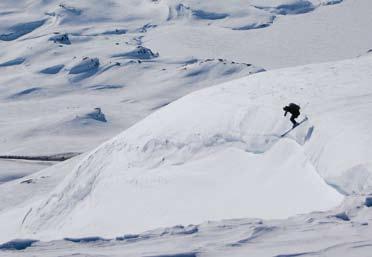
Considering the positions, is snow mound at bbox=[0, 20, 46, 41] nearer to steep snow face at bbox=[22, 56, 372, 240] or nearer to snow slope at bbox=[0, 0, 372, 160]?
snow slope at bbox=[0, 0, 372, 160]

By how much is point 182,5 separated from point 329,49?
799 inches

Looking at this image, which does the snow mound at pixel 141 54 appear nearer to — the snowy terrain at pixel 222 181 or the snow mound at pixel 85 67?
the snow mound at pixel 85 67

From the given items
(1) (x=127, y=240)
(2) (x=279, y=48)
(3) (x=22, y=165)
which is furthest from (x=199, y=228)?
(2) (x=279, y=48)

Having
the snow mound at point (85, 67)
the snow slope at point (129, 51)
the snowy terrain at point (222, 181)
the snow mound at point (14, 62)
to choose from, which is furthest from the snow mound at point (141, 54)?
the snowy terrain at point (222, 181)

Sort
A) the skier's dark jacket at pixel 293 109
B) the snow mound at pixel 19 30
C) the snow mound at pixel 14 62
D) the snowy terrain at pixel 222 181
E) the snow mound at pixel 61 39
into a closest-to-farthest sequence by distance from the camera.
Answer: the snowy terrain at pixel 222 181
the skier's dark jacket at pixel 293 109
the snow mound at pixel 14 62
the snow mound at pixel 61 39
the snow mound at pixel 19 30

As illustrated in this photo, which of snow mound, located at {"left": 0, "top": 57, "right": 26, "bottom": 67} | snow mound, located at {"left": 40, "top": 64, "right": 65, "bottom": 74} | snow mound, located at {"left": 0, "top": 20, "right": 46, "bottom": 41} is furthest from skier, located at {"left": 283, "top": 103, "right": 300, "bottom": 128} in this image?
snow mound, located at {"left": 0, "top": 20, "right": 46, "bottom": 41}

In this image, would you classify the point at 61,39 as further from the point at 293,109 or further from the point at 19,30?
the point at 293,109

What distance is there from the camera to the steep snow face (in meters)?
10.6

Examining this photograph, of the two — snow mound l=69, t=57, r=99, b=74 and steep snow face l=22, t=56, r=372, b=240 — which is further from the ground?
snow mound l=69, t=57, r=99, b=74

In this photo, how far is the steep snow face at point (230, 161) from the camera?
10.6 m

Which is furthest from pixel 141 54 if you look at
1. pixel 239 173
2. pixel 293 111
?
pixel 239 173

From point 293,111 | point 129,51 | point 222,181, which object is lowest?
point 222,181

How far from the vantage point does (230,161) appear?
1219 centimetres

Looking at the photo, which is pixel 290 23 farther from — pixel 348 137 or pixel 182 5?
pixel 348 137
